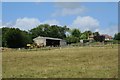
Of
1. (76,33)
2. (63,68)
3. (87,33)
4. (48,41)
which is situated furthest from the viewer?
(87,33)

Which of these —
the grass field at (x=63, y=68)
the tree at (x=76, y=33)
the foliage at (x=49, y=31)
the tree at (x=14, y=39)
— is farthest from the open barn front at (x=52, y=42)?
the grass field at (x=63, y=68)

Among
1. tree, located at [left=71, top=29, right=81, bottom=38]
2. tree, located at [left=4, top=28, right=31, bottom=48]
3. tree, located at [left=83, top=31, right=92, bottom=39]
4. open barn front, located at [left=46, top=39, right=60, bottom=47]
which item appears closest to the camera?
tree, located at [left=4, top=28, right=31, bottom=48]

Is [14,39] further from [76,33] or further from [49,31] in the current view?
[76,33]

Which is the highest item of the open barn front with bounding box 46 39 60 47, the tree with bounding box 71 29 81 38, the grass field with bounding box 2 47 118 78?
the tree with bounding box 71 29 81 38

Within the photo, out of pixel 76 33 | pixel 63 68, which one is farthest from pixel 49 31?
pixel 63 68

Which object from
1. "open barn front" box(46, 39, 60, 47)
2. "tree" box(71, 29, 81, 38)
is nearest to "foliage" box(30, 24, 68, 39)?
"tree" box(71, 29, 81, 38)

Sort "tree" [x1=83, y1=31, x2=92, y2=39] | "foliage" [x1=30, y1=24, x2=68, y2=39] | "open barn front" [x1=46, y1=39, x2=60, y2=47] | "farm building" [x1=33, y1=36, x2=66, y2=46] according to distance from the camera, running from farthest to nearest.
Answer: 1. "tree" [x1=83, y1=31, x2=92, y2=39]
2. "foliage" [x1=30, y1=24, x2=68, y2=39]
3. "open barn front" [x1=46, y1=39, x2=60, y2=47]
4. "farm building" [x1=33, y1=36, x2=66, y2=46]

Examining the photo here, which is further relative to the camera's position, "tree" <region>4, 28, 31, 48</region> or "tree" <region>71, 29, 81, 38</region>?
"tree" <region>71, 29, 81, 38</region>

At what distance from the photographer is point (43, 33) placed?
511 feet

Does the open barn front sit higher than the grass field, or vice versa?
the open barn front

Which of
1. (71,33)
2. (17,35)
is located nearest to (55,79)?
(17,35)

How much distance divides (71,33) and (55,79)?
501ft

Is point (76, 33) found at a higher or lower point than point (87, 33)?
lower

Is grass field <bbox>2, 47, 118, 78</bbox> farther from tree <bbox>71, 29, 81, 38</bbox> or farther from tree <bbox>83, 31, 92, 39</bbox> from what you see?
tree <bbox>83, 31, 92, 39</bbox>
